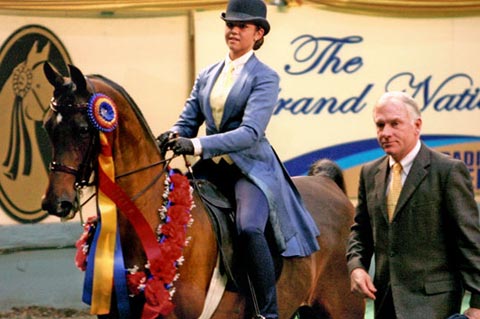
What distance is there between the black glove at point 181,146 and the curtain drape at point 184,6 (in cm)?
424

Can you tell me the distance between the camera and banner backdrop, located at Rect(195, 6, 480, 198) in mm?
10562

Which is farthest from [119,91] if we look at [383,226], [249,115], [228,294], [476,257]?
[476,257]

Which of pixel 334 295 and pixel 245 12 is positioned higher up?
pixel 245 12

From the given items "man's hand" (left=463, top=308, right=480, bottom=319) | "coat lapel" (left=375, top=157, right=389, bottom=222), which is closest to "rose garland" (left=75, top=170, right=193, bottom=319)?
"coat lapel" (left=375, top=157, right=389, bottom=222)

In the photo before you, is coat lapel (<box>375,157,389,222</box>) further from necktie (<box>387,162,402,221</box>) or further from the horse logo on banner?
the horse logo on banner

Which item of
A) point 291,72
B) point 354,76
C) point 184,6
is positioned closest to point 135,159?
point 184,6

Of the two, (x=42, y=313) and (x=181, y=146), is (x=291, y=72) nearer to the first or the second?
(x=42, y=313)

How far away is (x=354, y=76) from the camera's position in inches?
423

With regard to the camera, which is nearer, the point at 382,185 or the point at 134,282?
the point at 382,185

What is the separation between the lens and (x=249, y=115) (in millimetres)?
6500

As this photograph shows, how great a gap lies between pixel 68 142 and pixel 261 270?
1378mm

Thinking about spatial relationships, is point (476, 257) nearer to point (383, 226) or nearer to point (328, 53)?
point (383, 226)

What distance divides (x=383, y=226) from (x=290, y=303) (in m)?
2.10

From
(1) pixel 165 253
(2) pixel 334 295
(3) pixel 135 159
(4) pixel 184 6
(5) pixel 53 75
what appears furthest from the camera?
(4) pixel 184 6
